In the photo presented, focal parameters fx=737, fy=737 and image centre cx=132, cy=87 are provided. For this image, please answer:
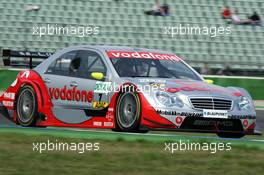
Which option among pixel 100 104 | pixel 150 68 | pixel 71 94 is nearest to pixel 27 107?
pixel 71 94

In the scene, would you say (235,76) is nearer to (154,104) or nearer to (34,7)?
(34,7)

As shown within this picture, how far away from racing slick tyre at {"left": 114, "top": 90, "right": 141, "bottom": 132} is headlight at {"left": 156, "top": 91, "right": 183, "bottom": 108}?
0.28 metres

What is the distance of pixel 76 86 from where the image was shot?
1052cm

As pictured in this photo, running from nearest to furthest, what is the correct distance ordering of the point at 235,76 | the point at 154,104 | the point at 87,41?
the point at 154,104, the point at 235,76, the point at 87,41

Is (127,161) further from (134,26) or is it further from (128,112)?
(134,26)

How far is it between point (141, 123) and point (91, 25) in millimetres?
13447

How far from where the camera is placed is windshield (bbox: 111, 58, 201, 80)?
10.4m

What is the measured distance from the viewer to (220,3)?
78.8 feet

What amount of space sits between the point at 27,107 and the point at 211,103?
9.77 ft

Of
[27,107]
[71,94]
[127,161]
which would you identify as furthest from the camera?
[27,107]

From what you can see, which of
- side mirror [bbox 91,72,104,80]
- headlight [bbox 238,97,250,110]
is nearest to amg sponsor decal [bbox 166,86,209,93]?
headlight [bbox 238,97,250,110]

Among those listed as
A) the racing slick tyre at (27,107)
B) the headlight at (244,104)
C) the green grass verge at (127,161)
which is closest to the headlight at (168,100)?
the green grass verge at (127,161)

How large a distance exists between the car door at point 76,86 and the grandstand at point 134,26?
10.8 metres

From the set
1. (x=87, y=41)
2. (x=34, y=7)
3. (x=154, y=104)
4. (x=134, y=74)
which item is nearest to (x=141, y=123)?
(x=154, y=104)
